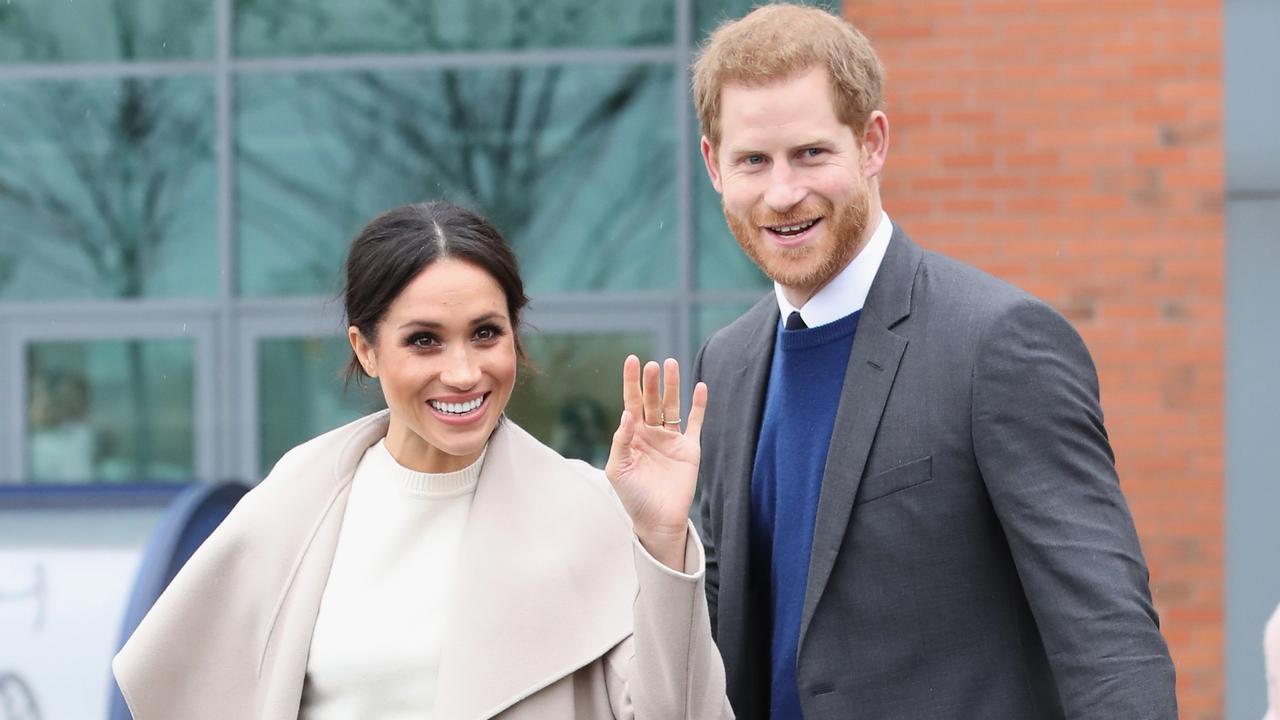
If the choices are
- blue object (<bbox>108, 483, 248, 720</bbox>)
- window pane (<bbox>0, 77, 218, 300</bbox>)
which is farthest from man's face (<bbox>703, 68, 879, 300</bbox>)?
window pane (<bbox>0, 77, 218, 300</bbox>)

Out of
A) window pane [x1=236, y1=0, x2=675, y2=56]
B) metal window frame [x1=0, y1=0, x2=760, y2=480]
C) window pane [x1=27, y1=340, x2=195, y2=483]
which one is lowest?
window pane [x1=27, y1=340, x2=195, y2=483]

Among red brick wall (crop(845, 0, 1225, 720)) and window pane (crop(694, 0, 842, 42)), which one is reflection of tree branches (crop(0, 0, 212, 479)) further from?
red brick wall (crop(845, 0, 1225, 720))

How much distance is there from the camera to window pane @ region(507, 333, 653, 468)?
6789 mm

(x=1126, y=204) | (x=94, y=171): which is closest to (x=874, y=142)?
(x=1126, y=204)

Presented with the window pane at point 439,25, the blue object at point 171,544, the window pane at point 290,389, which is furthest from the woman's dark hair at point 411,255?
the window pane at point 290,389

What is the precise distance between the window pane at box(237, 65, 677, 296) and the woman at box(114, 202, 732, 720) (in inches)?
164

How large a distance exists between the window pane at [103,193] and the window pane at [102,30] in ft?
0.44

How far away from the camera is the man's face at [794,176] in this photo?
2367mm

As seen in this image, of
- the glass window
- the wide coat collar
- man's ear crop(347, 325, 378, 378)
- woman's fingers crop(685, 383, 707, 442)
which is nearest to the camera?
woman's fingers crop(685, 383, 707, 442)

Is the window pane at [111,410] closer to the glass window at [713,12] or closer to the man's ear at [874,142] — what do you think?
the glass window at [713,12]

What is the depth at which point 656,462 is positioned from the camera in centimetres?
238

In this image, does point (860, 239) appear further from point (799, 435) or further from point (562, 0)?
point (562, 0)

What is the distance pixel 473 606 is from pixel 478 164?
4.62 meters

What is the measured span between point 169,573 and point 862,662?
2.23m
